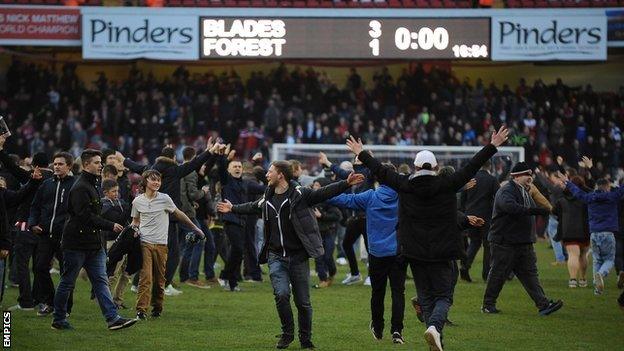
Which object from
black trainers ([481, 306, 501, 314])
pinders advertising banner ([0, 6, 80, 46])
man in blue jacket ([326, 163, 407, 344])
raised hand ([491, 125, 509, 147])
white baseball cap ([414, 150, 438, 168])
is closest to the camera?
raised hand ([491, 125, 509, 147])

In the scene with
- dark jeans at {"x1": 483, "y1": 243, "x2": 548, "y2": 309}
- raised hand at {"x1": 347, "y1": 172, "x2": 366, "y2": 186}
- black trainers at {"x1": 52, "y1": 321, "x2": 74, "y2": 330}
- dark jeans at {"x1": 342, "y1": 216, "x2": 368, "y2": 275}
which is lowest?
black trainers at {"x1": 52, "y1": 321, "x2": 74, "y2": 330}

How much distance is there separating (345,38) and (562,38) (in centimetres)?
606

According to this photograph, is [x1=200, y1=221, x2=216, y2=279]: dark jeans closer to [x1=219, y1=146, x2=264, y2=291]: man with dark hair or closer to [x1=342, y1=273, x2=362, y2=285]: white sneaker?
[x1=219, y1=146, x2=264, y2=291]: man with dark hair

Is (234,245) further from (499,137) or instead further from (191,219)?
(499,137)

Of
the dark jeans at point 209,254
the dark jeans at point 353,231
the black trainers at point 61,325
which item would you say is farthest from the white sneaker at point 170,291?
the black trainers at point 61,325

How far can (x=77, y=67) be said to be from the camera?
131ft

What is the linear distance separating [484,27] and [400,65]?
838 cm

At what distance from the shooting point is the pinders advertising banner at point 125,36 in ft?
110

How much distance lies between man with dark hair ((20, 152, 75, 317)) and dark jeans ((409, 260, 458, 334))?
471 centimetres

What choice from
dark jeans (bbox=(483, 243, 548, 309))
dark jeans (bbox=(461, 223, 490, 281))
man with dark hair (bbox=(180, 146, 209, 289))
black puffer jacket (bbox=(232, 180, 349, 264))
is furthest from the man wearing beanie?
dark jeans (bbox=(461, 223, 490, 281))

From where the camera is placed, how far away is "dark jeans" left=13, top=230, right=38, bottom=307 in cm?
1542

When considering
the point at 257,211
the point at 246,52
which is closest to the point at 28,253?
the point at 257,211

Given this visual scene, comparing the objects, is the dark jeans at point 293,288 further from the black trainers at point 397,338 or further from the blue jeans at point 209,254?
the blue jeans at point 209,254

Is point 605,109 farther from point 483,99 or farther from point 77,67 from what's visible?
point 77,67
